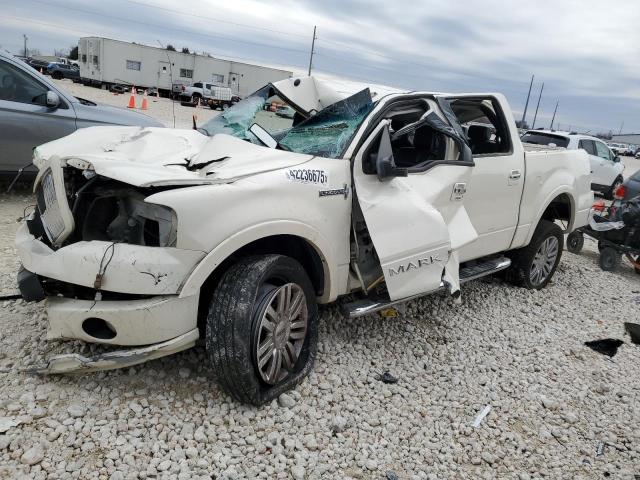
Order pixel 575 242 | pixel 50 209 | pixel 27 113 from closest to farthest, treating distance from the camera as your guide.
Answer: pixel 50 209 → pixel 27 113 → pixel 575 242

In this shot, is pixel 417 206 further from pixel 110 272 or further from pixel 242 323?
pixel 110 272

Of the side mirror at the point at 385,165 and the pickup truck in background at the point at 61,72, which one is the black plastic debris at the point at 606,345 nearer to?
the side mirror at the point at 385,165

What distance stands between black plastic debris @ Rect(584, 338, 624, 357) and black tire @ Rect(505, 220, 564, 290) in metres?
1.09

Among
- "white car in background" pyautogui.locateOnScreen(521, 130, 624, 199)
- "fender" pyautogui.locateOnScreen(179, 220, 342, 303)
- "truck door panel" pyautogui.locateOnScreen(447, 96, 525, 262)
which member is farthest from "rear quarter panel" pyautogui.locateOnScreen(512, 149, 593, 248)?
"white car in background" pyautogui.locateOnScreen(521, 130, 624, 199)

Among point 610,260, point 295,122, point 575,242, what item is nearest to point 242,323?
point 295,122

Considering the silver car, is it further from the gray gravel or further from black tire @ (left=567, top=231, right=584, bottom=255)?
black tire @ (left=567, top=231, right=584, bottom=255)

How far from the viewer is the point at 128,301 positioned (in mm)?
2631

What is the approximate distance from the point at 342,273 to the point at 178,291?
3.93ft

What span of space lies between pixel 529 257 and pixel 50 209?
15.1 feet

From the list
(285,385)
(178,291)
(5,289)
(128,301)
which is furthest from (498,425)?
(5,289)

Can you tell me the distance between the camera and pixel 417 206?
11.7 ft

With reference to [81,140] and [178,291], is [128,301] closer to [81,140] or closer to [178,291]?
[178,291]

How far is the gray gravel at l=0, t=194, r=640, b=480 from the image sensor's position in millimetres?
2631

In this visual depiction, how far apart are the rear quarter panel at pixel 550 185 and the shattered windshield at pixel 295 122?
222 cm
